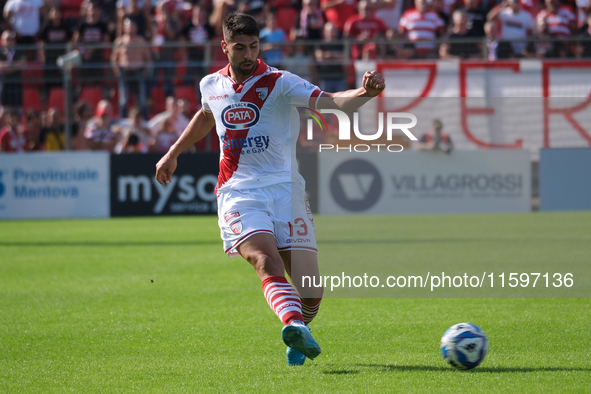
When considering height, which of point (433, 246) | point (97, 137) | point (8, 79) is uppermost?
point (8, 79)

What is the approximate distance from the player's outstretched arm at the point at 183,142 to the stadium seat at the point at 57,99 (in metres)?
12.2

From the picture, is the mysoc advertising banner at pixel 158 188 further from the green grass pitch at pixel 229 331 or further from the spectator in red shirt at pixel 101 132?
the green grass pitch at pixel 229 331

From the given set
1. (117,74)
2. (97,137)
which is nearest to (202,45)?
(117,74)

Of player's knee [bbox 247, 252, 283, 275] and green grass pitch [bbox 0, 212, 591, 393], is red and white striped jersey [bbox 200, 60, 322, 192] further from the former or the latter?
green grass pitch [bbox 0, 212, 591, 393]

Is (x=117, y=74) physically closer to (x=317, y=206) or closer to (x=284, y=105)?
(x=317, y=206)

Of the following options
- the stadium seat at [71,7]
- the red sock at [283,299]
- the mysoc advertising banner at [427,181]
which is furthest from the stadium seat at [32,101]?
the red sock at [283,299]

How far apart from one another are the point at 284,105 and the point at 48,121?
42.6ft

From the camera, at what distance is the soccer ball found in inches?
180

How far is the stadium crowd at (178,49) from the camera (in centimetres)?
1611

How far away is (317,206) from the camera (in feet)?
44.2

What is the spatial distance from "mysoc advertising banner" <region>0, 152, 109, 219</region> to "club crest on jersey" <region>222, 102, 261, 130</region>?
38.6 feet

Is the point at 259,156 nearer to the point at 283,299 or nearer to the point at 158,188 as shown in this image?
the point at 283,299

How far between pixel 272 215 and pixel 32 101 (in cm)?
1355

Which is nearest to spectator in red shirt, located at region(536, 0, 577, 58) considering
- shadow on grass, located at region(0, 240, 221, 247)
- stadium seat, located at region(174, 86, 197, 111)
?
stadium seat, located at region(174, 86, 197, 111)
